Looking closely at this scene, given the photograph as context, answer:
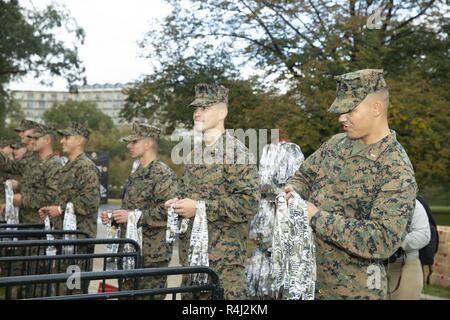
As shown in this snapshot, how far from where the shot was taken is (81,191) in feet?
21.1

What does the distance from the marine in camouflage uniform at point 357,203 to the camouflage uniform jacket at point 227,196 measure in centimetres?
82

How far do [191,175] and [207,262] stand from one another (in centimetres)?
68

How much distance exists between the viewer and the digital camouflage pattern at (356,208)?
2.68 m

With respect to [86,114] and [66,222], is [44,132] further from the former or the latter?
[86,114]

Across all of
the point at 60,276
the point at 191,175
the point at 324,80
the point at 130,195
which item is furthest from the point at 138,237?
the point at 324,80

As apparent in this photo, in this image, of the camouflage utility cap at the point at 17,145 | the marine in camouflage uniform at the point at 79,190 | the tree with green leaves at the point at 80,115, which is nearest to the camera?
the marine in camouflage uniform at the point at 79,190

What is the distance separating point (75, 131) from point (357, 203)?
4703mm

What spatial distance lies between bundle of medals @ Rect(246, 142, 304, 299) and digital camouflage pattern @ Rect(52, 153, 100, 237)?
6.07 ft

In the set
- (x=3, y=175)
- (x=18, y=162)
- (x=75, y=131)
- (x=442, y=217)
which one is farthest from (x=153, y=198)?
(x=442, y=217)

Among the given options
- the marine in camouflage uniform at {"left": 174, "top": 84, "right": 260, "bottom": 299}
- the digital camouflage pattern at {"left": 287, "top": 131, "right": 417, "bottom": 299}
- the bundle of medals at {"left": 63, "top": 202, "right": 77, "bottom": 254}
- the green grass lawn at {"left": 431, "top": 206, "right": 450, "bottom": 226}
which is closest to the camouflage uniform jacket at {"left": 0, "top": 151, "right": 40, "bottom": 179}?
the bundle of medals at {"left": 63, "top": 202, "right": 77, "bottom": 254}

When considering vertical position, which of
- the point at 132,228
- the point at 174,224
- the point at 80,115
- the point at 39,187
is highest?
the point at 80,115

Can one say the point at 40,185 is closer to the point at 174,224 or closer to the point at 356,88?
the point at 174,224

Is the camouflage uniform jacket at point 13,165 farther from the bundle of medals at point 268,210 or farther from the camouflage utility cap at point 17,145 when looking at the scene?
the bundle of medals at point 268,210

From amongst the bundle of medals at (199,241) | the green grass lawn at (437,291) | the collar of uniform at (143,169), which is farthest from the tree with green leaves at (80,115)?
the bundle of medals at (199,241)
